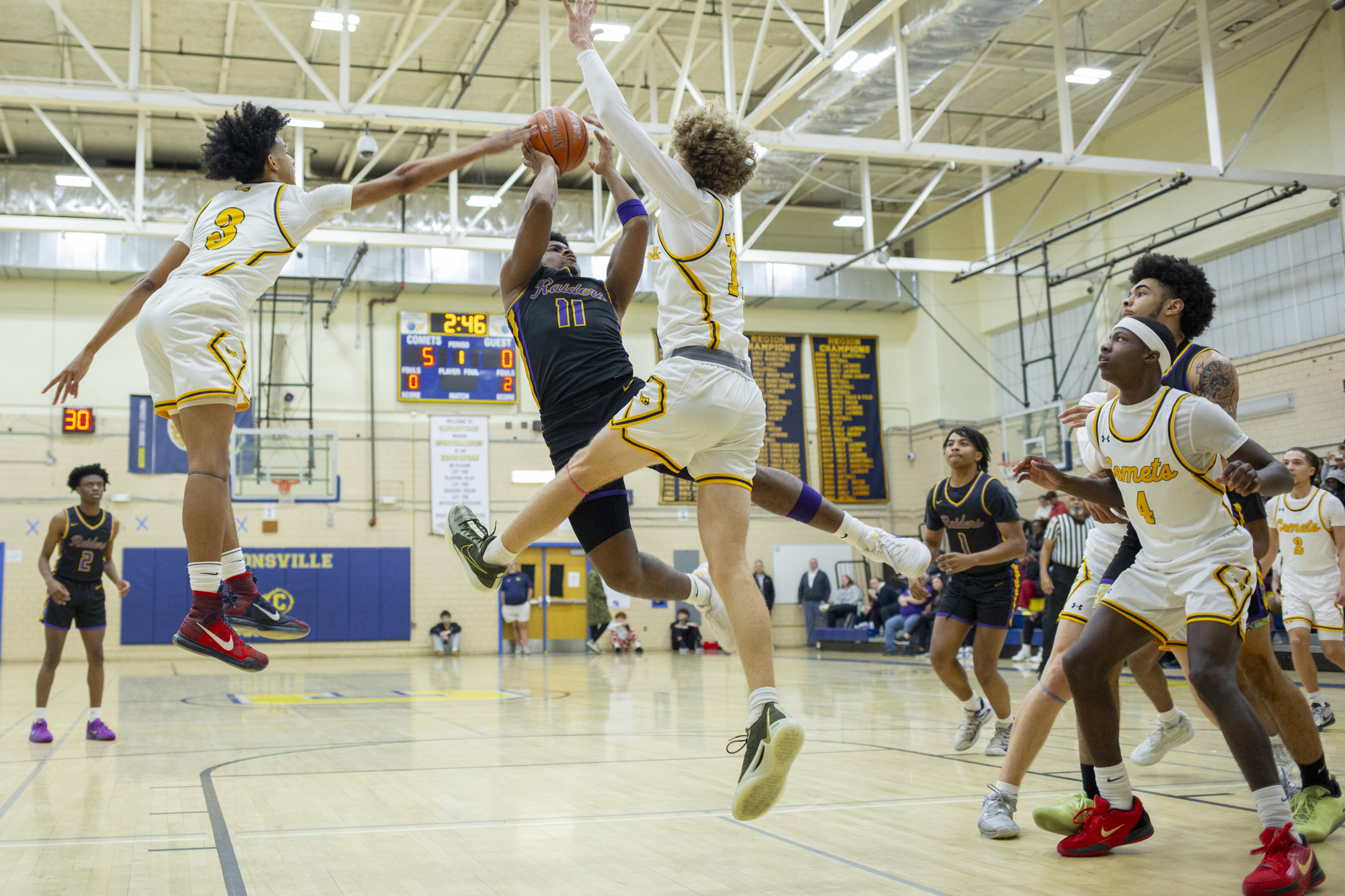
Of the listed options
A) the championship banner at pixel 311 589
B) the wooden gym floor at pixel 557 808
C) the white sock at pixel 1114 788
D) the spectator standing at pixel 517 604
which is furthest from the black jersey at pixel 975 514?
the championship banner at pixel 311 589

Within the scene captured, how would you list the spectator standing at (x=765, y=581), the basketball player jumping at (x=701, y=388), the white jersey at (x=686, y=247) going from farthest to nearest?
the spectator standing at (x=765, y=581)
the white jersey at (x=686, y=247)
the basketball player jumping at (x=701, y=388)

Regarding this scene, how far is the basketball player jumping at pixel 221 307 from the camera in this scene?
11.9 feet

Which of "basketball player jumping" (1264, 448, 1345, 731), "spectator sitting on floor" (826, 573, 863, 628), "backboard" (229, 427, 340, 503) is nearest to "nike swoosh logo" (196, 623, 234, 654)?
"basketball player jumping" (1264, 448, 1345, 731)

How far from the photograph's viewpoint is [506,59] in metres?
17.0

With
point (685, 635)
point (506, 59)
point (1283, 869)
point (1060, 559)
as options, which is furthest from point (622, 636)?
point (1283, 869)

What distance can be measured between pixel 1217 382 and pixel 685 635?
16918mm

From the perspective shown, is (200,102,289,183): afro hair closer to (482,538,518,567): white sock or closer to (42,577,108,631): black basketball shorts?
(482,538,518,567): white sock

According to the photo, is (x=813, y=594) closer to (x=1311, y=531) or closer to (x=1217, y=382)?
(x=1311, y=531)

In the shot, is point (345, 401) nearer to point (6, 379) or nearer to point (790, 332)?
point (6, 379)

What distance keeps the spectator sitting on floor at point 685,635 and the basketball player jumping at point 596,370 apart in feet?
53.3

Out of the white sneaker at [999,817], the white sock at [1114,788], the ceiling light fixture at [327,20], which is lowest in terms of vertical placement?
the white sneaker at [999,817]

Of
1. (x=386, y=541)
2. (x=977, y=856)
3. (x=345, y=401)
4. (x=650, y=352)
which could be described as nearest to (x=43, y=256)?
(x=345, y=401)

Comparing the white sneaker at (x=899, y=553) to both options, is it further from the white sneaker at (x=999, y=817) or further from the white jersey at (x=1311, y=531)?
the white jersey at (x=1311, y=531)

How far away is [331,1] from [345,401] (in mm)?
7510
